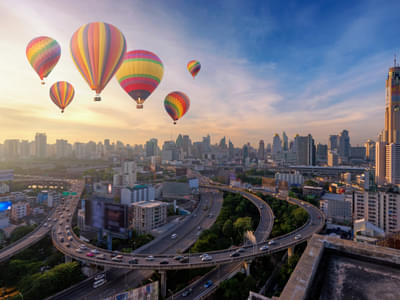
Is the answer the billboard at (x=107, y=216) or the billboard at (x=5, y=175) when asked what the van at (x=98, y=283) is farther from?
the billboard at (x=5, y=175)

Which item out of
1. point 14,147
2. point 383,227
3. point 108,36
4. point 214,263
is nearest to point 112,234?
point 214,263

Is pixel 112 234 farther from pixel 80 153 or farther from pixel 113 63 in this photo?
pixel 80 153

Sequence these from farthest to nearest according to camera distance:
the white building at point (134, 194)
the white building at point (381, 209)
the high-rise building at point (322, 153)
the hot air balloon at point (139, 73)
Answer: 1. the high-rise building at point (322, 153)
2. the white building at point (134, 194)
3. the white building at point (381, 209)
4. the hot air balloon at point (139, 73)

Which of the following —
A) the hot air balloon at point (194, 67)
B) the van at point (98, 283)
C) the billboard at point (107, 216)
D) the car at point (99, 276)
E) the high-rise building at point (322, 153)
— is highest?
the hot air balloon at point (194, 67)

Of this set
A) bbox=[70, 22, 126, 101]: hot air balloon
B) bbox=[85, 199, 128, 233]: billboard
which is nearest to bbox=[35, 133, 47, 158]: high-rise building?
bbox=[85, 199, 128, 233]: billboard

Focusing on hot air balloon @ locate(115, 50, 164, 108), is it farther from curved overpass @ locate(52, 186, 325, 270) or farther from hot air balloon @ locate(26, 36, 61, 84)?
curved overpass @ locate(52, 186, 325, 270)

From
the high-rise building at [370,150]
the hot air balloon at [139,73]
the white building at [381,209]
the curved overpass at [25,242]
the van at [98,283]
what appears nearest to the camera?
the van at [98,283]

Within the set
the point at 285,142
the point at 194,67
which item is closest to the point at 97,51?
the point at 194,67

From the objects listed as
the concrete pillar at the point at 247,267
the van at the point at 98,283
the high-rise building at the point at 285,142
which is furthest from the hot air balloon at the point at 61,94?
the high-rise building at the point at 285,142
